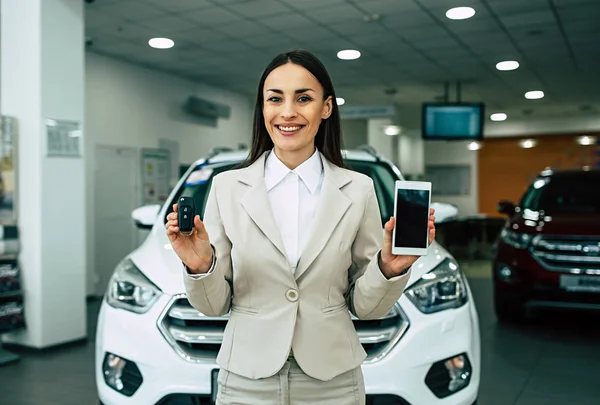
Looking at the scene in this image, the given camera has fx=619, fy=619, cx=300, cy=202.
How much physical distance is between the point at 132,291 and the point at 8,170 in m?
2.82

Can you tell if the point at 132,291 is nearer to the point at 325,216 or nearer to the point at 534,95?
the point at 325,216

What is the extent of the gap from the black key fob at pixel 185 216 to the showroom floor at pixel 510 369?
2811 mm

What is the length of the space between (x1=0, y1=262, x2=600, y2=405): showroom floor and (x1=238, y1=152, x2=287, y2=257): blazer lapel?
8.91 ft

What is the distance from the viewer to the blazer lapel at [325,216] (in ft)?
4.29

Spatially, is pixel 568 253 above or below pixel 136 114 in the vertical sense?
below

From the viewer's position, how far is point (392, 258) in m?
1.25

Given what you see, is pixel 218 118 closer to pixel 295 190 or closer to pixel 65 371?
pixel 65 371

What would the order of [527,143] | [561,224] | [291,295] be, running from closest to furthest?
Result: [291,295]
[561,224]
[527,143]

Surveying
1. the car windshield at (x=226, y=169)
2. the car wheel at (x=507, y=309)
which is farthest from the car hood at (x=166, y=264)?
the car wheel at (x=507, y=309)

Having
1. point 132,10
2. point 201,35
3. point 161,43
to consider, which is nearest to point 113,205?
point 161,43

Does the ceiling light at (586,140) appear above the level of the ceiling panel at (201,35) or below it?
below

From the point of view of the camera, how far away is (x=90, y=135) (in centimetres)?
776

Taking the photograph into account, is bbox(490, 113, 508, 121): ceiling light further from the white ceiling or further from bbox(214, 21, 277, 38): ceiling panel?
bbox(214, 21, 277, 38): ceiling panel

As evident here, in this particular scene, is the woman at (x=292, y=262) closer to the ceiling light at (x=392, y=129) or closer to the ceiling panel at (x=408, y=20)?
the ceiling panel at (x=408, y=20)
